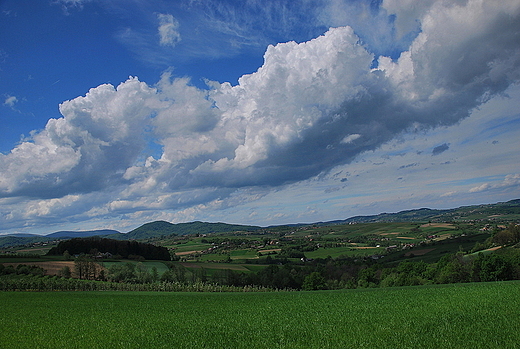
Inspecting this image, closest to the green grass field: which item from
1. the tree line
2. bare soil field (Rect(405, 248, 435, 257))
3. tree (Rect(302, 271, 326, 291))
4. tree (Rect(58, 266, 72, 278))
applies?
tree (Rect(58, 266, 72, 278))

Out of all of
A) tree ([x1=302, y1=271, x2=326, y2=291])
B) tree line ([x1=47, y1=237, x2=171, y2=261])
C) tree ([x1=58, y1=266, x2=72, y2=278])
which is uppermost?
tree line ([x1=47, y1=237, x2=171, y2=261])

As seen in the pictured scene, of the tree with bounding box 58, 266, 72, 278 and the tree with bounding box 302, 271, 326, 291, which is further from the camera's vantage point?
the tree with bounding box 302, 271, 326, 291

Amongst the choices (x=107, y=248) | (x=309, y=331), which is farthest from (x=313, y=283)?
(x=107, y=248)

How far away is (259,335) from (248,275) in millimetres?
92813

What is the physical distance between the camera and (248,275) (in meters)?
105

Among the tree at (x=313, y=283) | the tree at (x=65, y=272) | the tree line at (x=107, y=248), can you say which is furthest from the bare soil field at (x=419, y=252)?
the tree at (x=65, y=272)

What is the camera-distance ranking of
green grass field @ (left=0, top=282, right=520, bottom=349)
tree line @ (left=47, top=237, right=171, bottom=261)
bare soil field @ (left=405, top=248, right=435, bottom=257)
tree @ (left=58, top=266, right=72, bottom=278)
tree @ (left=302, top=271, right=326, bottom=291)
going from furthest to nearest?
bare soil field @ (left=405, top=248, right=435, bottom=257)
tree line @ (left=47, top=237, right=171, bottom=261)
tree @ (left=302, top=271, right=326, bottom=291)
tree @ (left=58, top=266, right=72, bottom=278)
green grass field @ (left=0, top=282, right=520, bottom=349)

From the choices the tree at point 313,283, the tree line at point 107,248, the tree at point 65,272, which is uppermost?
the tree line at point 107,248

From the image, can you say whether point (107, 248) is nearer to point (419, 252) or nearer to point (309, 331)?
point (419, 252)

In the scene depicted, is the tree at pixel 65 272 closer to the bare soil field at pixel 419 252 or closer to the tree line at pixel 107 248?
the tree line at pixel 107 248

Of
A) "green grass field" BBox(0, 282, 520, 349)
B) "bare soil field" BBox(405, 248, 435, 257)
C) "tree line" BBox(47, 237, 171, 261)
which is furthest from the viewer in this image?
"bare soil field" BBox(405, 248, 435, 257)

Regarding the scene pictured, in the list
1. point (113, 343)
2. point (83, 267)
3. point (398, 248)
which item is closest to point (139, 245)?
point (83, 267)

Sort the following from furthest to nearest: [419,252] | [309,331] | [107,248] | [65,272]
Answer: [419,252], [107,248], [65,272], [309,331]

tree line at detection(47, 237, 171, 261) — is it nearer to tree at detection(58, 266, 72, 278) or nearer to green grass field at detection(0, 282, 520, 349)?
tree at detection(58, 266, 72, 278)
